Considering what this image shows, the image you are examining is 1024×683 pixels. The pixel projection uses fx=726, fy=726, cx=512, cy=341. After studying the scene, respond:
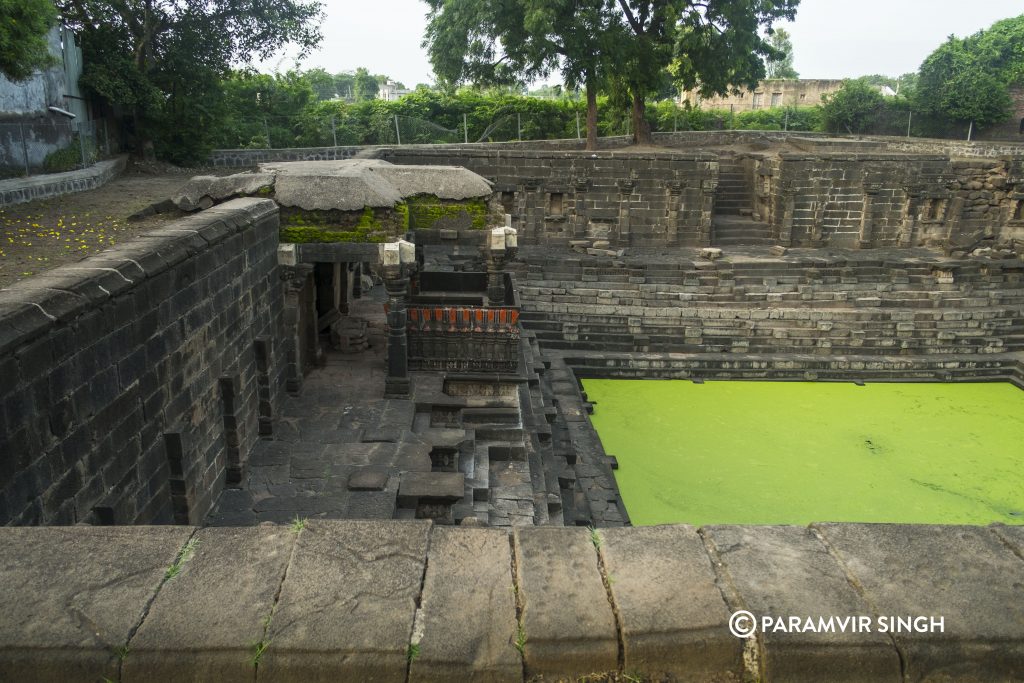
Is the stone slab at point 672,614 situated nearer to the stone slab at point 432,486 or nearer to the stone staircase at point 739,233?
the stone slab at point 432,486

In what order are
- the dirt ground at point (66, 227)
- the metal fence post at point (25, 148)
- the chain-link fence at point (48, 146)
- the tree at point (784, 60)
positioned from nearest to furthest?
the dirt ground at point (66, 227) → the chain-link fence at point (48, 146) → the metal fence post at point (25, 148) → the tree at point (784, 60)

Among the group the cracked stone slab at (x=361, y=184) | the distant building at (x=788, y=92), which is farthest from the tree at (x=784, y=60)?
the cracked stone slab at (x=361, y=184)

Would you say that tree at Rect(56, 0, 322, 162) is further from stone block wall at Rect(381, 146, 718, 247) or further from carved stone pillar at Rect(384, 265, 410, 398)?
carved stone pillar at Rect(384, 265, 410, 398)

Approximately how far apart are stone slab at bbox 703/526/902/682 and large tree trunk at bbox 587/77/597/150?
2063 cm

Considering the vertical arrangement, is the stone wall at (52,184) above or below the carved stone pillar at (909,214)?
above

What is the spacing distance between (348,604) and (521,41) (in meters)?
20.9

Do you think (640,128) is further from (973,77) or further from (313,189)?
(313,189)

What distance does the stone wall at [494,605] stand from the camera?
1963 millimetres

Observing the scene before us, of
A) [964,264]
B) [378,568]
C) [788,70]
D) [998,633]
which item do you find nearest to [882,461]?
[964,264]

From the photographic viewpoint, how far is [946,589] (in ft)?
7.19

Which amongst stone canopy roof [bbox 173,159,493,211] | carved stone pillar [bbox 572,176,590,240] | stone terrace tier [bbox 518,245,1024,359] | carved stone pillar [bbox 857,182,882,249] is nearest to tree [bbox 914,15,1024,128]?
carved stone pillar [bbox 857,182,882,249]

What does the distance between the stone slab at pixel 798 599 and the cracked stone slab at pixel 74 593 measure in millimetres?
1764

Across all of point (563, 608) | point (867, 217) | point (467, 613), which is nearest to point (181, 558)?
point (467, 613)

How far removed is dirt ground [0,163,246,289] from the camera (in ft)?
19.4
